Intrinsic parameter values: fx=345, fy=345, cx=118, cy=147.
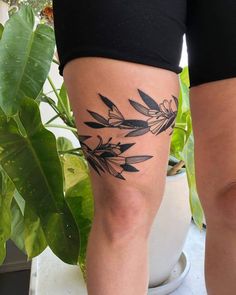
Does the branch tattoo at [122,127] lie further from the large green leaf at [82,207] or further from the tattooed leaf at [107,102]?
the large green leaf at [82,207]

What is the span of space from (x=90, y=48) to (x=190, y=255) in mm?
919

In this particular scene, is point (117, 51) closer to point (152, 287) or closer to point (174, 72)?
point (174, 72)

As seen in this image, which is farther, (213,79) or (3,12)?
(3,12)

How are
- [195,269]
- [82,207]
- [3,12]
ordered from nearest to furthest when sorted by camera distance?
1. [82,207]
2. [195,269]
3. [3,12]

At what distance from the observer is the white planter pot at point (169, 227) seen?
89 cm

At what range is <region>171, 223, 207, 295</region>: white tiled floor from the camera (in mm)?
1000

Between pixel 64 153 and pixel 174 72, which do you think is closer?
pixel 174 72

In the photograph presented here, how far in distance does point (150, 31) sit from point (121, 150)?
0.17 metres

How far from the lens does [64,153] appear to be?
36.9 inches

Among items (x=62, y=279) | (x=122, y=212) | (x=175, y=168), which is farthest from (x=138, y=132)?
(x=62, y=279)

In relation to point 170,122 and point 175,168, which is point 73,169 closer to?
point 175,168

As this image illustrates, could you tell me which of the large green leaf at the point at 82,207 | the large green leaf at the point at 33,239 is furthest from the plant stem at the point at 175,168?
the large green leaf at the point at 33,239

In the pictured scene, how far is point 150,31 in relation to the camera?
0.48 m

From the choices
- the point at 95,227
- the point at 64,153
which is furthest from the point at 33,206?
the point at 64,153
